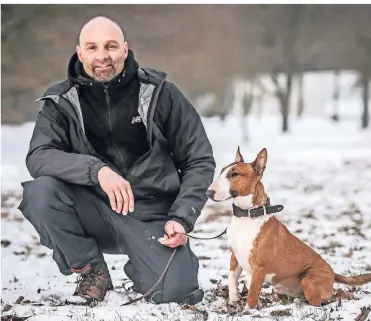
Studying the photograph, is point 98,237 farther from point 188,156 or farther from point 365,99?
point 365,99

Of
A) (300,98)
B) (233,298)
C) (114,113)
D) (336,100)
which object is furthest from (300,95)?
(233,298)

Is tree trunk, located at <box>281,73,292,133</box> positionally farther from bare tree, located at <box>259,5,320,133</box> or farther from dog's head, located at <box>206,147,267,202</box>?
dog's head, located at <box>206,147,267,202</box>

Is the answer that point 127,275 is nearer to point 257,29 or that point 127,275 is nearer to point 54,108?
point 54,108

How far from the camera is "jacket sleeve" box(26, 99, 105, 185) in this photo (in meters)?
2.12

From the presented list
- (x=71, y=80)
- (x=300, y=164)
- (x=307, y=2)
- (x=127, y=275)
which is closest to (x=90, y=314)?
(x=127, y=275)

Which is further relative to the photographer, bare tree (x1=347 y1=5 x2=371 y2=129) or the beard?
bare tree (x1=347 y1=5 x2=371 y2=129)

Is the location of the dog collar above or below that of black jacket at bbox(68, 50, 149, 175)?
below

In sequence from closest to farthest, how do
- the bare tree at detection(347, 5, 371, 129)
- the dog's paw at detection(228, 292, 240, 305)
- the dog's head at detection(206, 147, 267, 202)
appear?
the dog's head at detection(206, 147, 267, 202) < the dog's paw at detection(228, 292, 240, 305) < the bare tree at detection(347, 5, 371, 129)

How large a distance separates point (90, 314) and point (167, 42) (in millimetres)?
1133

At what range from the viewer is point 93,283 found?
2.22m

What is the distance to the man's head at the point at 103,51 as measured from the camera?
85.6 inches

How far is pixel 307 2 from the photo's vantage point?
8.10 ft

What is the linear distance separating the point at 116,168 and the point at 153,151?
0.49 feet

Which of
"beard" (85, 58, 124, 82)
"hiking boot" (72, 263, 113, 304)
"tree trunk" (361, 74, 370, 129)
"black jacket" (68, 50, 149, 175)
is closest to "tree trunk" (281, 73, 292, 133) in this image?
"tree trunk" (361, 74, 370, 129)
